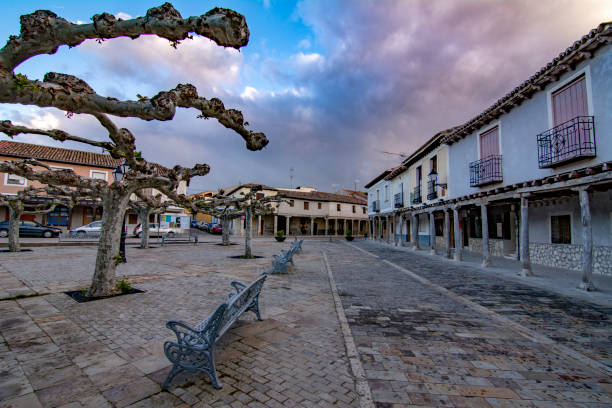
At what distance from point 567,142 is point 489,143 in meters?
4.04

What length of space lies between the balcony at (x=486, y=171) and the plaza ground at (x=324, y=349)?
5.40 metres

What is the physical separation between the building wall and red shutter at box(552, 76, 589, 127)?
0.58ft

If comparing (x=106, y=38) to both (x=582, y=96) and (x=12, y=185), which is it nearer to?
(x=582, y=96)

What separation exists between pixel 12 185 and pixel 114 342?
32.0m

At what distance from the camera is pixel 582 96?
7.79 m

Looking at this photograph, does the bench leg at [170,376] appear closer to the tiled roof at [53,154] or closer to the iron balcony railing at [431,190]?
the iron balcony railing at [431,190]

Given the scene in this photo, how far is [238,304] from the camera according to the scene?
370 cm

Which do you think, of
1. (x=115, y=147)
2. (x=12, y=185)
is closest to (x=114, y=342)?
(x=115, y=147)

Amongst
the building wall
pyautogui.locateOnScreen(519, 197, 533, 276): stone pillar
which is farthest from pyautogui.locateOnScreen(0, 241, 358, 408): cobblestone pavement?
the building wall

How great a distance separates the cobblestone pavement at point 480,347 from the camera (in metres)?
2.73

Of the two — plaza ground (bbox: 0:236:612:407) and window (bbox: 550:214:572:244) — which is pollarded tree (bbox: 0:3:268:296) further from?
window (bbox: 550:214:572:244)

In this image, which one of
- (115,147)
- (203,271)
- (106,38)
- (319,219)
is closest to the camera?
(106,38)

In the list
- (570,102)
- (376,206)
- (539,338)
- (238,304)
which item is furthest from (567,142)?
(376,206)

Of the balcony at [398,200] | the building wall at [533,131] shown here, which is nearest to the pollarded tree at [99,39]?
the building wall at [533,131]
